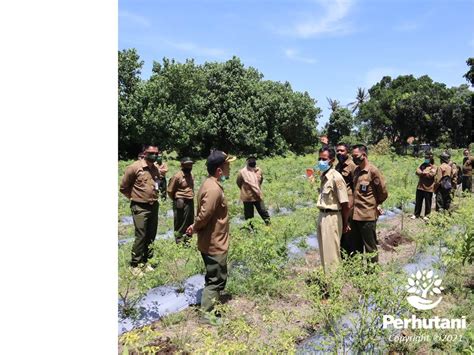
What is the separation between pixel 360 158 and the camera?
5.09 m

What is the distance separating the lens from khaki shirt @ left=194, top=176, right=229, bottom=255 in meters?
4.10

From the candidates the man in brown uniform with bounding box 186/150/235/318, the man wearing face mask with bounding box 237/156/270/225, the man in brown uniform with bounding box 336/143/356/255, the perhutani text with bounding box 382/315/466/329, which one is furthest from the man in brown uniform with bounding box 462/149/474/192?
the man in brown uniform with bounding box 186/150/235/318

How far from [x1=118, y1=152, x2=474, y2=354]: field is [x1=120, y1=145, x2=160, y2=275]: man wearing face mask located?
0.29m

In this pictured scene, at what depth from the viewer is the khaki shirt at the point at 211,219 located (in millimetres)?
4098

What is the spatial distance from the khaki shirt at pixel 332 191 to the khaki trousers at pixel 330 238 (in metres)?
0.11

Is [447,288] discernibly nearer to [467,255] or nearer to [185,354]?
[467,255]

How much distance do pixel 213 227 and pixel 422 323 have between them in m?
2.12

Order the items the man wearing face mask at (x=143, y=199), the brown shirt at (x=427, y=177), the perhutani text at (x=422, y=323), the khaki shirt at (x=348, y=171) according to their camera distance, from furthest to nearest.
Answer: the brown shirt at (x=427, y=177) < the khaki shirt at (x=348, y=171) < the man wearing face mask at (x=143, y=199) < the perhutani text at (x=422, y=323)

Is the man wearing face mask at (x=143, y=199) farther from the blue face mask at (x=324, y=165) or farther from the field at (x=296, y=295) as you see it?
the blue face mask at (x=324, y=165)

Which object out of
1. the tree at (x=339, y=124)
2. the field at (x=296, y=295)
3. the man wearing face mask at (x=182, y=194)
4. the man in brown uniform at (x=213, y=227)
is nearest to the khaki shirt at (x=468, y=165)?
the field at (x=296, y=295)

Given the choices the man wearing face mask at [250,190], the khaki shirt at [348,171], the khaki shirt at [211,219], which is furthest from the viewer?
the man wearing face mask at [250,190]

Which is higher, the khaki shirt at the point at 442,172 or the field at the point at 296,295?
the khaki shirt at the point at 442,172

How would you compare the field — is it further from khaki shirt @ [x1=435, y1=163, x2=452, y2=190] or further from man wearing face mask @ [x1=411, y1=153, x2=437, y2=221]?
khaki shirt @ [x1=435, y1=163, x2=452, y2=190]
